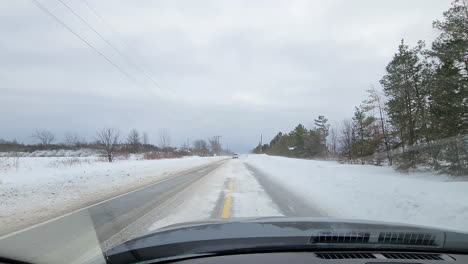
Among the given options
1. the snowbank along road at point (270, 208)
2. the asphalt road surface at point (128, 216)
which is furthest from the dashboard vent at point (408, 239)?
the asphalt road surface at point (128, 216)

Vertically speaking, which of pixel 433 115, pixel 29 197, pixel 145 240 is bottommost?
pixel 29 197

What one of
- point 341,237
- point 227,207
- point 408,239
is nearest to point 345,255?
point 341,237

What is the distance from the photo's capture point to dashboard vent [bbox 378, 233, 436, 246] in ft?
8.74

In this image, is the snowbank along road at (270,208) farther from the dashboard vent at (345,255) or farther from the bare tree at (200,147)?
the bare tree at (200,147)

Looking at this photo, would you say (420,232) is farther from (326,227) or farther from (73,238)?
(73,238)

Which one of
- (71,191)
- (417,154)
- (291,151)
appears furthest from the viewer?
(291,151)

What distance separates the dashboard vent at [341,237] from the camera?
8.69 ft

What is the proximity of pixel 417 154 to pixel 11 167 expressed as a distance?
27.2 m

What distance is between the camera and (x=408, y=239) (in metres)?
2.73

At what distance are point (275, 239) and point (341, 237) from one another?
614 millimetres

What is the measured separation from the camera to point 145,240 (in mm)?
2623

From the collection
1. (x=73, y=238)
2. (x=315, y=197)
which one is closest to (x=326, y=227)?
(x=73, y=238)

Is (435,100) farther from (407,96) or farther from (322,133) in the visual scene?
(322,133)

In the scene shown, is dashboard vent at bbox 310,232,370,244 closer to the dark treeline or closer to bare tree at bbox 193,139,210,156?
the dark treeline
